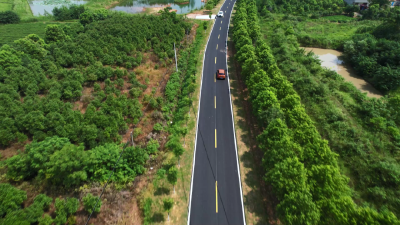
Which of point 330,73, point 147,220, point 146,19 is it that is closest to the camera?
point 147,220

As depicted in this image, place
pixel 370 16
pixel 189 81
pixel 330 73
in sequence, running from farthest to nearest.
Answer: pixel 370 16, pixel 330 73, pixel 189 81

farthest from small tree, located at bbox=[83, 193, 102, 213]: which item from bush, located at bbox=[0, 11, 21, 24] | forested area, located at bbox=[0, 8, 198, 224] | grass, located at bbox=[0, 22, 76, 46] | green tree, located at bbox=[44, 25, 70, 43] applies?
bush, located at bbox=[0, 11, 21, 24]

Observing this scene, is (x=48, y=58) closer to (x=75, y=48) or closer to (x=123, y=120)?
(x=75, y=48)

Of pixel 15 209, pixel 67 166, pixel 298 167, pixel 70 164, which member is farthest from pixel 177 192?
pixel 15 209

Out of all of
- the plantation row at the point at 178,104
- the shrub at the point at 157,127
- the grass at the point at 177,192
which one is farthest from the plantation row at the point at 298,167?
the shrub at the point at 157,127

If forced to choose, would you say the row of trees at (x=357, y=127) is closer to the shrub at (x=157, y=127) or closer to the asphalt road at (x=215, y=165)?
the asphalt road at (x=215, y=165)

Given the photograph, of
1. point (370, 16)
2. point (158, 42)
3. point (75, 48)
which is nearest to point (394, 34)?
point (370, 16)

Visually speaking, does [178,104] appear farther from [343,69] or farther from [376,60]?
[376,60]
